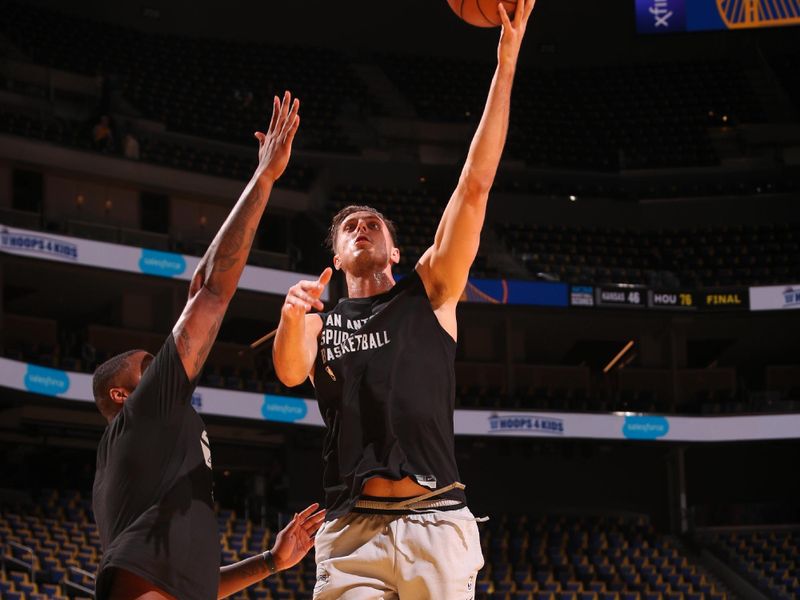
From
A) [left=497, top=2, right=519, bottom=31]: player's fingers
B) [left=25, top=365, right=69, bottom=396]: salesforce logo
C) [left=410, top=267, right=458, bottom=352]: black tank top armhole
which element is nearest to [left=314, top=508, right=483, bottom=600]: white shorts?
[left=410, top=267, right=458, bottom=352]: black tank top armhole

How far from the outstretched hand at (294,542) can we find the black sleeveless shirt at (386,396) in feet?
1.53

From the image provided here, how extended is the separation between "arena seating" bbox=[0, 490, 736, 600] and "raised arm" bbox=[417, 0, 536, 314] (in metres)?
10.3

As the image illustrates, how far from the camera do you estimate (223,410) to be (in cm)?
2152

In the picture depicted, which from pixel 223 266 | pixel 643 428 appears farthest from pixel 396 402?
pixel 643 428

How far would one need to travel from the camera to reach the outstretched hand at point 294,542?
4.33m

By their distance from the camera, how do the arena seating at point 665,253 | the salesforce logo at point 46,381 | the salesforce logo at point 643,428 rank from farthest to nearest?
the arena seating at point 665,253
the salesforce logo at point 643,428
the salesforce logo at point 46,381

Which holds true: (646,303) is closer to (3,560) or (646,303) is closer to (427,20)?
(427,20)

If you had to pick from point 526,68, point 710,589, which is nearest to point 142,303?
point 710,589

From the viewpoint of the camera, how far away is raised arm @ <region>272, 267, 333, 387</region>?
378 cm

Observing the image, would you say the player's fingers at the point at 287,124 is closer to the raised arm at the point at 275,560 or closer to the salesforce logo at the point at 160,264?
the raised arm at the point at 275,560

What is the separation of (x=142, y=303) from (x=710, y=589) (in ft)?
42.2

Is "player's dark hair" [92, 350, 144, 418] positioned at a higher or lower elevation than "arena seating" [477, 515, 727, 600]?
lower

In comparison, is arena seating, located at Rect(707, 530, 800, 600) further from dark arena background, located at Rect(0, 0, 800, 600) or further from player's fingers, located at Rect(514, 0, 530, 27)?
player's fingers, located at Rect(514, 0, 530, 27)

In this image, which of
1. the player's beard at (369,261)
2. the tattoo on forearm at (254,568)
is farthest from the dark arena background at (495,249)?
the player's beard at (369,261)
